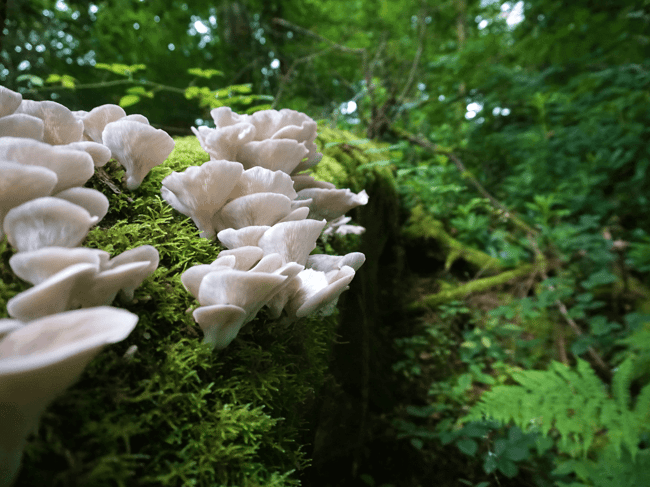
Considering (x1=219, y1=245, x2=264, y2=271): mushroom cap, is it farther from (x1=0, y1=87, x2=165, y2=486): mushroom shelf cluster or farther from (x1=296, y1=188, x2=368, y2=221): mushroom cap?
(x1=296, y1=188, x2=368, y2=221): mushroom cap

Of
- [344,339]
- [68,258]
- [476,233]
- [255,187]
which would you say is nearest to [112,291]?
[68,258]

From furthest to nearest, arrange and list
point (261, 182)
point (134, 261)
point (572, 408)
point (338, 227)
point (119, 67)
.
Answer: point (119, 67), point (572, 408), point (338, 227), point (261, 182), point (134, 261)

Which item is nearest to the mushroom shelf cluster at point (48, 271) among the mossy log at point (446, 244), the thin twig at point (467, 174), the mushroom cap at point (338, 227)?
the mushroom cap at point (338, 227)

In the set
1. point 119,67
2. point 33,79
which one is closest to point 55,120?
point 33,79

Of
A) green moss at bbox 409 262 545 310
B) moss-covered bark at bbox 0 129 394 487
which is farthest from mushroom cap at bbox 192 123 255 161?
green moss at bbox 409 262 545 310

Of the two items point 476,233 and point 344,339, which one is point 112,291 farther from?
point 476,233

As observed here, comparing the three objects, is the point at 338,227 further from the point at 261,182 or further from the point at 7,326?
the point at 7,326

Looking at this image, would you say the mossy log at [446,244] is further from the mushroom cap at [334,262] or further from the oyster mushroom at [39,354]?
the oyster mushroom at [39,354]
